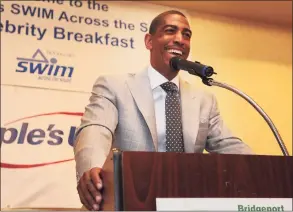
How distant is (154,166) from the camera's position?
2.89ft

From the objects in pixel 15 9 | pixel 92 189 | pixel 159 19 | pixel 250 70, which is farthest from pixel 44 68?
pixel 92 189

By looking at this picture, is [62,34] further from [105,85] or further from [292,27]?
[292,27]

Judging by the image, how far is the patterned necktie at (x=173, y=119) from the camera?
1722 mm

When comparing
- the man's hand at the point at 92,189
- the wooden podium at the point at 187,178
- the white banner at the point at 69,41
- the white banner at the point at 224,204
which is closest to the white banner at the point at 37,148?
the white banner at the point at 69,41

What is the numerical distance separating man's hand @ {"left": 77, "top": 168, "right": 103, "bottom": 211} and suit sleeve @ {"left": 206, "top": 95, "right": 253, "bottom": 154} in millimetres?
873

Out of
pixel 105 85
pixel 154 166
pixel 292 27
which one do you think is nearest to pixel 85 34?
pixel 105 85

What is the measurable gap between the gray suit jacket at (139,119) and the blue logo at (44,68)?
1059 millimetres

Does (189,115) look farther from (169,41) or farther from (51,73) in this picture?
(51,73)

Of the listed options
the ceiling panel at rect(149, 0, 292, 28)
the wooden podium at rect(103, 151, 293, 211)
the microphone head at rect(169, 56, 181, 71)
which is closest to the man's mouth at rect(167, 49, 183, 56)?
the microphone head at rect(169, 56, 181, 71)

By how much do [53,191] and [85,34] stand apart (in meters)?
1.03

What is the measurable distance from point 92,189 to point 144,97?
831 millimetres

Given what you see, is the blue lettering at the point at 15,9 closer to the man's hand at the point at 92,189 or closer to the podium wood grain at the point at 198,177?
the man's hand at the point at 92,189

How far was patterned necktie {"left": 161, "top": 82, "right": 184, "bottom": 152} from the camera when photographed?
1.72 m

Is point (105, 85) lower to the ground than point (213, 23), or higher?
lower
